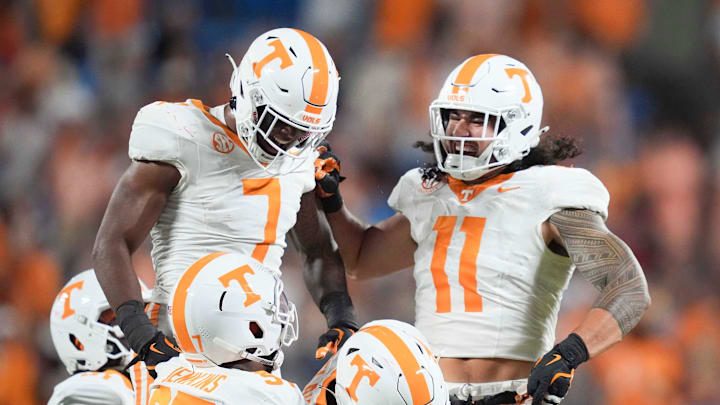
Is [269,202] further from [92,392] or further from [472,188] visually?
[92,392]

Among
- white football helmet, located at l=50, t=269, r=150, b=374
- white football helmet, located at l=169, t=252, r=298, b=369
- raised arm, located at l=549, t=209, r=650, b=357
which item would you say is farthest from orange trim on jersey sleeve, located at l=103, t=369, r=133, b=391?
raised arm, located at l=549, t=209, r=650, b=357

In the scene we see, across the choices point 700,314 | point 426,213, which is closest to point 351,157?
point 700,314

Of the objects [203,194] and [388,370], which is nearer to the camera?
[388,370]

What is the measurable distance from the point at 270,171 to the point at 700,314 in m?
3.98

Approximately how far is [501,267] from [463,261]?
14 centimetres

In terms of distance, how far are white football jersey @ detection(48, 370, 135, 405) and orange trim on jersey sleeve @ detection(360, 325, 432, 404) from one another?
3.80ft

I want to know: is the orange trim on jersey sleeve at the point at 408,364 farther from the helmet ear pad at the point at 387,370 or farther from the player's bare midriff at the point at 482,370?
the player's bare midriff at the point at 482,370

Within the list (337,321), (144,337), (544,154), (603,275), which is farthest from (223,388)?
(544,154)

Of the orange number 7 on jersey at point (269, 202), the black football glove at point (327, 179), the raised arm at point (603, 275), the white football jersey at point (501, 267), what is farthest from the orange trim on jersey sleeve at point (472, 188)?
the orange number 7 on jersey at point (269, 202)

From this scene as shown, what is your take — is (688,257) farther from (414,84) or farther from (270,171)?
(270,171)

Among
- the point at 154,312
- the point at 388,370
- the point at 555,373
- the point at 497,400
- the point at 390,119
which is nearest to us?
the point at 388,370

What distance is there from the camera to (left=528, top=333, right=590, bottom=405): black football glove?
3.17 m

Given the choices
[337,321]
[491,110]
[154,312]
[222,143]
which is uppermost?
[491,110]

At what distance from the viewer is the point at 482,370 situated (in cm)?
356
